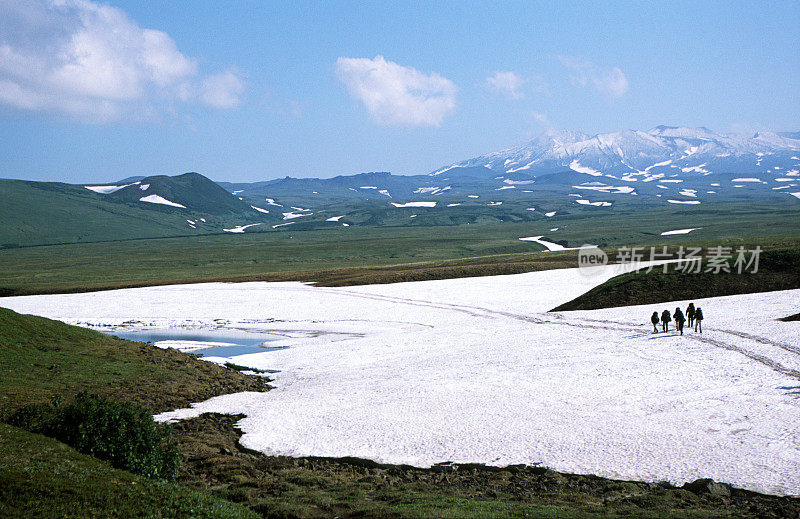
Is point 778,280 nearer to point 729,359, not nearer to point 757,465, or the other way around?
point 729,359

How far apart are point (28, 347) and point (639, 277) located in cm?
5842

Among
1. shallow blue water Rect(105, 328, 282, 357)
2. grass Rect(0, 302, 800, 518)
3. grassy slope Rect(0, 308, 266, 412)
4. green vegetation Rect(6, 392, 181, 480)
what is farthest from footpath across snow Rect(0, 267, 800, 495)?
green vegetation Rect(6, 392, 181, 480)

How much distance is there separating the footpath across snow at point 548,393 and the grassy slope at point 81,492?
9266 millimetres

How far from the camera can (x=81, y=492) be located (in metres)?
14.8

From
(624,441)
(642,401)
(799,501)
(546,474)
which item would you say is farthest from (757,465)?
(642,401)

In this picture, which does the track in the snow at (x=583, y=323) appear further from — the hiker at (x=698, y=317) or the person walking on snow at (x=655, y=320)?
the person walking on snow at (x=655, y=320)

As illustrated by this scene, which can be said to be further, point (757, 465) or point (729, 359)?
point (729, 359)

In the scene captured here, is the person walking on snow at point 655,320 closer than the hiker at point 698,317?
No

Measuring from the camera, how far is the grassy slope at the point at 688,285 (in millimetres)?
66062

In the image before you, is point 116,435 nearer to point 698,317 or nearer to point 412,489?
point 412,489

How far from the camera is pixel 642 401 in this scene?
97.8ft

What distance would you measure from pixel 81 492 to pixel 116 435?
4.59m

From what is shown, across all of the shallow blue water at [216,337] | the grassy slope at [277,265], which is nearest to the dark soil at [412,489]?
the shallow blue water at [216,337]

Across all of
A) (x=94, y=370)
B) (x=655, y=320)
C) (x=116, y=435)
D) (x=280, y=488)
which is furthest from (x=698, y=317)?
(x=116, y=435)
